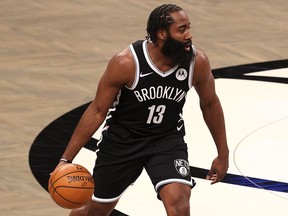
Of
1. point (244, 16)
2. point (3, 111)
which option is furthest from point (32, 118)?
point (244, 16)

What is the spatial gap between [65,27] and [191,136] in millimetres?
4523

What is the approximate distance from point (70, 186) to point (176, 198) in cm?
71

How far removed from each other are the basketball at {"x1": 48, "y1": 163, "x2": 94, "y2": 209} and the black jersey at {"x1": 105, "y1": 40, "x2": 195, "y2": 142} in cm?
44

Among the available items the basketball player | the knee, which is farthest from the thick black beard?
the knee

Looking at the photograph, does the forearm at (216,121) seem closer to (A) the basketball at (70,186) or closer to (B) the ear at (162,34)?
(B) the ear at (162,34)

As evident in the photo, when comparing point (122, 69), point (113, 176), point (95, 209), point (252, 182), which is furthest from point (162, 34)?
point (252, 182)

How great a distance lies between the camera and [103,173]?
773 cm

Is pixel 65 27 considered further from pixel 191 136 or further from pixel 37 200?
pixel 37 200

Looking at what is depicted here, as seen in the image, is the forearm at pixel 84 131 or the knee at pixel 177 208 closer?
the knee at pixel 177 208

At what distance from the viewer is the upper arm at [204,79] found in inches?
302

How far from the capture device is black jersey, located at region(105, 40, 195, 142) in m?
7.58

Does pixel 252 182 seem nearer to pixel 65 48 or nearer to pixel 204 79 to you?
pixel 204 79

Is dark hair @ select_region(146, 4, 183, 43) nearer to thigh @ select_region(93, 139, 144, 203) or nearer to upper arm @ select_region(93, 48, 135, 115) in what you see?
upper arm @ select_region(93, 48, 135, 115)

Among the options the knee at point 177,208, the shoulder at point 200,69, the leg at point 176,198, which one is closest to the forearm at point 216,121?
the shoulder at point 200,69
